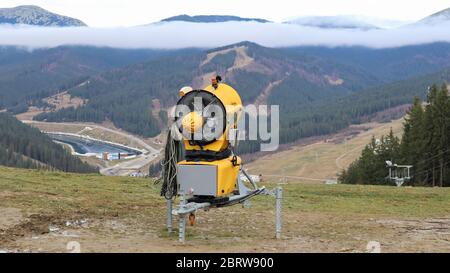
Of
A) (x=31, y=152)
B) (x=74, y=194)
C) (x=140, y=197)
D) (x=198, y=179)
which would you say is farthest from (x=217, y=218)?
(x=31, y=152)

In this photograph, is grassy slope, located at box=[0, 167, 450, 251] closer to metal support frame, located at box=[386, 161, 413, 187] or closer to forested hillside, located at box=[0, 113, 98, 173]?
metal support frame, located at box=[386, 161, 413, 187]

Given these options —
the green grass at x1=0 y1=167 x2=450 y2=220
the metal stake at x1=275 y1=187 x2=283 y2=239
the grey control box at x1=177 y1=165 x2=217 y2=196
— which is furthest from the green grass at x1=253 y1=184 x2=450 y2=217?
the grey control box at x1=177 y1=165 x2=217 y2=196

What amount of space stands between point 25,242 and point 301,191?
14.5 meters

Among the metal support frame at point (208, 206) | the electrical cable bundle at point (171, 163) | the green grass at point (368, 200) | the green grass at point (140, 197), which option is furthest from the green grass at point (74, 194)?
the green grass at point (368, 200)

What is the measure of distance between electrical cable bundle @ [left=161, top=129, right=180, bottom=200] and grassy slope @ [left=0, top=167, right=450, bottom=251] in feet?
3.37

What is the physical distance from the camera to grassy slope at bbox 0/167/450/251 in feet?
39.5

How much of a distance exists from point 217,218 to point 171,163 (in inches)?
128

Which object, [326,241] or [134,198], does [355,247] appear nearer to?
[326,241]

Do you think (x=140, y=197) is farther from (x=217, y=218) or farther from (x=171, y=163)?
(x=171, y=163)

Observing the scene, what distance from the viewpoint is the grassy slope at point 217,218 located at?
1204cm

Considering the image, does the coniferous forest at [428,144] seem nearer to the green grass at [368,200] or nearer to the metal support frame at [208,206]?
the green grass at [368,200]
